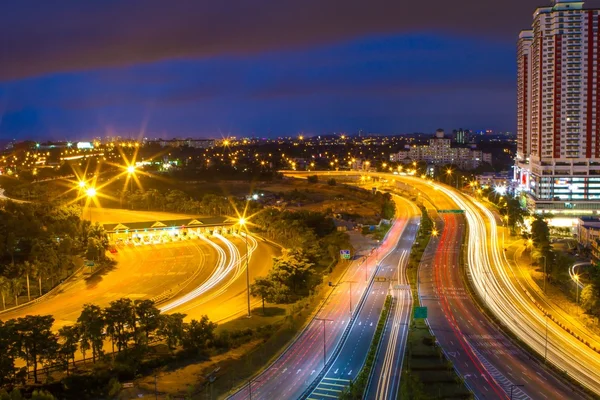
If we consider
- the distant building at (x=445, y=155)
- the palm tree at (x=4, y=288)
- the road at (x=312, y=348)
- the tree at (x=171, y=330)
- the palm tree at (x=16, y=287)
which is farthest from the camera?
the distant building at (x=445, y=155)

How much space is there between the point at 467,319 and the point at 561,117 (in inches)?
744

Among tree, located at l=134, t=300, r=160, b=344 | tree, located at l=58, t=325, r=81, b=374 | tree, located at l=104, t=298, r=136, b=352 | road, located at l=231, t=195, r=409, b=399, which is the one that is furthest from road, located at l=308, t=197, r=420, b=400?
tree, located at l=58, t=325, r=81, b=374

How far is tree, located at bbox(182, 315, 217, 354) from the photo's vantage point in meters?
12.4

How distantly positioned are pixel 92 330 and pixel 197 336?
215 cm

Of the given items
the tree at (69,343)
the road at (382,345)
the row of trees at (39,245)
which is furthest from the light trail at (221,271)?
the road at (382,345)

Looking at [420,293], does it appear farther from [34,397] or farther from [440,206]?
[440,206]

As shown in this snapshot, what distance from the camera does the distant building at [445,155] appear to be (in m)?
65.4

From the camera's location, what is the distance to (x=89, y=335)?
1165 cm

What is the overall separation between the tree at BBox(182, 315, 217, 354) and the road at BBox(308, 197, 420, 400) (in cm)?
288

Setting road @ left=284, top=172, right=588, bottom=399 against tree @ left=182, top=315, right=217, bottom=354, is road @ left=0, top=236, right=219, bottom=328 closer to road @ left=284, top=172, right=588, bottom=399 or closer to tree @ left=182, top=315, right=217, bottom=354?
tree @ left=182, top=315, right=217, bottom=354

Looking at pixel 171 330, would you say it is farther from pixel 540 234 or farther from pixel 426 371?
pixel 540 234

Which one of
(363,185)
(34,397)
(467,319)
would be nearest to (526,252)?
(467,319)

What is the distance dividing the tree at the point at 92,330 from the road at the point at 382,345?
453 cm

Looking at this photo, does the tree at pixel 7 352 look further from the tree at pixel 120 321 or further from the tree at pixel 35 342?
the tree at pixel 120 321
